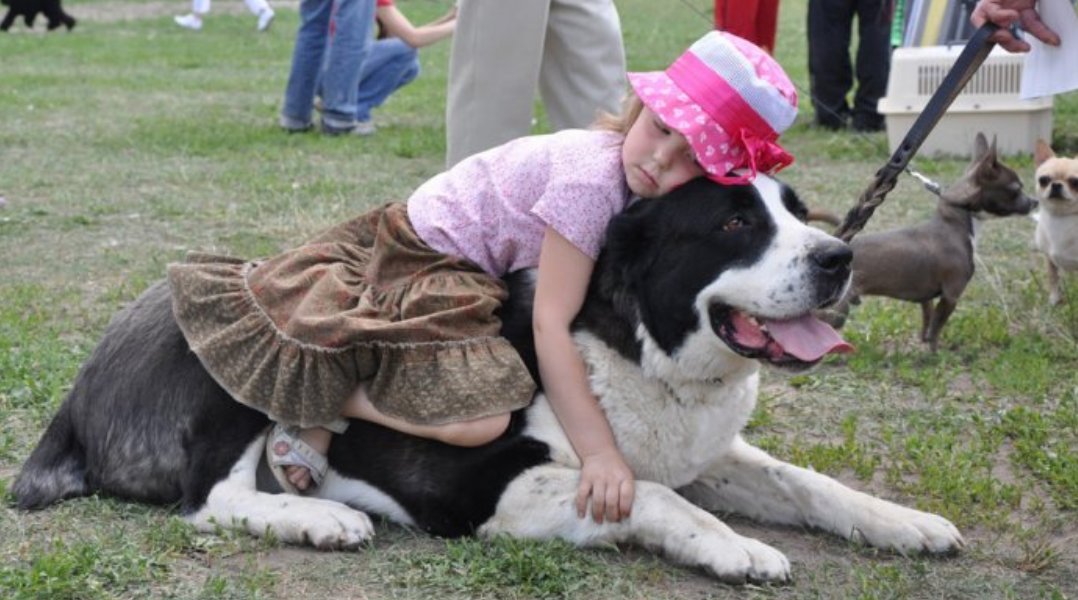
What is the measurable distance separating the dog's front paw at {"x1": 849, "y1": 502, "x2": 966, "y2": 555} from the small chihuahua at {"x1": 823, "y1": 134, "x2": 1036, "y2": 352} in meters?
1.52

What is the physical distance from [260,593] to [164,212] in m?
4.72

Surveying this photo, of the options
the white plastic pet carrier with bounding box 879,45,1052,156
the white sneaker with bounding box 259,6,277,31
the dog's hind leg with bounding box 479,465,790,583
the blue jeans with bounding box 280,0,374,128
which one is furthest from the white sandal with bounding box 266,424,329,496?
the white sneaker with bounding box 259,6,277,31

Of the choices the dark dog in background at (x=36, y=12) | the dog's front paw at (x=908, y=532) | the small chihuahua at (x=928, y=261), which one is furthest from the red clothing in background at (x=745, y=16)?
the dark dog in background at (x=36, y=12)

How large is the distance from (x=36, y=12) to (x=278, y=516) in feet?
60.8

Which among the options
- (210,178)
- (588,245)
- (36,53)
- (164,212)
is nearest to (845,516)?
(588,245)

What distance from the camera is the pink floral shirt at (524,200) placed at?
321cm

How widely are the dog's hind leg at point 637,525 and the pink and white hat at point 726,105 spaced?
2.29ft

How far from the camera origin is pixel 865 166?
29.0 ft

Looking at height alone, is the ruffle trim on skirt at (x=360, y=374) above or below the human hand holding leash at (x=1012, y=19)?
below

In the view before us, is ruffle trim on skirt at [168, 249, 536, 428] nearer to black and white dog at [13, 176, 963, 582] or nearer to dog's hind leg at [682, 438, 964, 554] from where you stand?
black and white dog at [13, 176, 963, 582]

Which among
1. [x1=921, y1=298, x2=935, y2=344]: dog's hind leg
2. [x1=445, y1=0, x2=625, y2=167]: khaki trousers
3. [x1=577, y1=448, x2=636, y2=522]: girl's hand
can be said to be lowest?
[x1=921, y1=298, x2=935, y2=344]: dog's hind leg

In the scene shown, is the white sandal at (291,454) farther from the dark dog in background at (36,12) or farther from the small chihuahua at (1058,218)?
the dark dog in background at (36,12)

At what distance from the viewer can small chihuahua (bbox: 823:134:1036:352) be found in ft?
16.4

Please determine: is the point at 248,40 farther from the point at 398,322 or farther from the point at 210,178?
the point at 398,322
